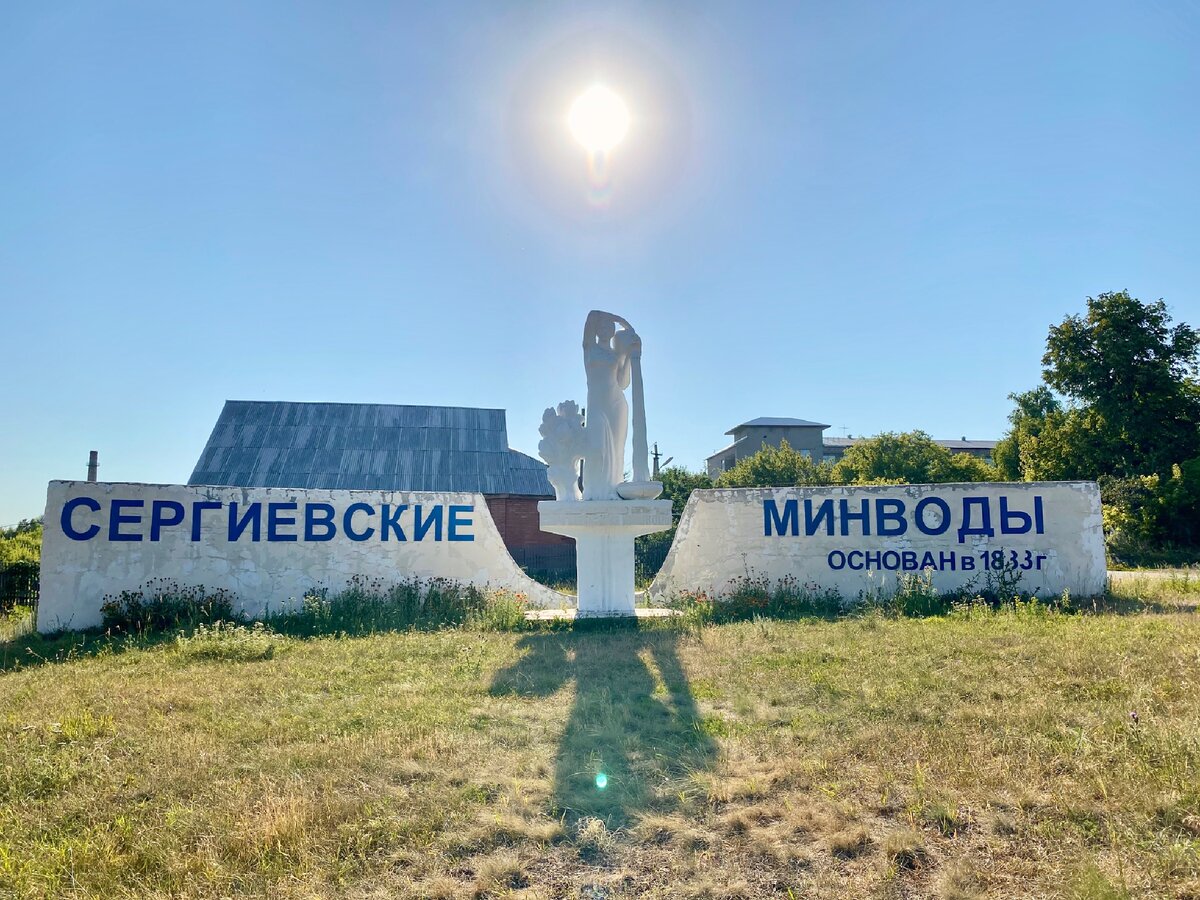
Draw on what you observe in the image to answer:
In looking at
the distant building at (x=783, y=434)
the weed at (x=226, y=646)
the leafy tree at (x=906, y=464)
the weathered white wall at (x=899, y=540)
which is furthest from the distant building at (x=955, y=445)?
the weed at (x=226, y=646)

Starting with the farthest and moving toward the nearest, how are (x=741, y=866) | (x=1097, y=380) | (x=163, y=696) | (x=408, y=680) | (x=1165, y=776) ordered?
1. (x=1097, y=380)
2. (x=408, y=680)
3. (x=163, y=696)
4. (x=1165, y=776)
5. (x=741, y=866)

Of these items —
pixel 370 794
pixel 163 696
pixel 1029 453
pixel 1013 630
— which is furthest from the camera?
pixel 1029 453

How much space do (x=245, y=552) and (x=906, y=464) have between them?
24824 millimetres

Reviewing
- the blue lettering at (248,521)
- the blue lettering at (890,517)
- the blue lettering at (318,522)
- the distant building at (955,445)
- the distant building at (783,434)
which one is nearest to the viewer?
the blue lettering at (248,521)

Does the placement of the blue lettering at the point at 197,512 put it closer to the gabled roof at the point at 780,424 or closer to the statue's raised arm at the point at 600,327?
the statue's raised arm at the point at 600,327

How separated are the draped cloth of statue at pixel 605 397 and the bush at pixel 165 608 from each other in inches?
217

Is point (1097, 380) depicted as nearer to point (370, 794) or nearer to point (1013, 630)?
point (1013, 630)

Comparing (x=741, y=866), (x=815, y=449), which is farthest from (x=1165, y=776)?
(x=815, y=449)

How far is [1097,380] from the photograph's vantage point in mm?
24547

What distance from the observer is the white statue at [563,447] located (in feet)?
36.8

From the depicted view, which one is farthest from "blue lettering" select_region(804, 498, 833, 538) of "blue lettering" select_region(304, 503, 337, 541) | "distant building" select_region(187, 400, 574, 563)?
"distant building" select_region(187, 400, 574, 563)

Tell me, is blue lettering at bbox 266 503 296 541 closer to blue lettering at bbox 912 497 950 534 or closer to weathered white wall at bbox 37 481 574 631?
weathered white wall at bbox 37 481 574 631

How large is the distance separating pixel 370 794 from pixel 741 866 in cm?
204

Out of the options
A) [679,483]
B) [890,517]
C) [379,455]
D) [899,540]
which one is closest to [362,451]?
[379,455]
